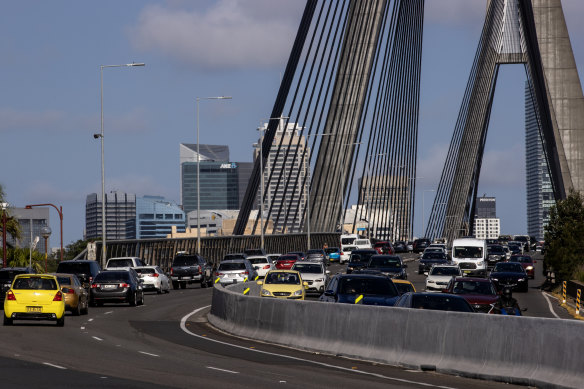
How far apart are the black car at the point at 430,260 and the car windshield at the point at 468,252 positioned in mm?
1744

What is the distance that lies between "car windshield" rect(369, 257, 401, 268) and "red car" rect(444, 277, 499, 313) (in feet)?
58.6

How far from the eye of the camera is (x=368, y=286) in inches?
1101

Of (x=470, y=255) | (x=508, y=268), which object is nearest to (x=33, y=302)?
(x=508, y=268)

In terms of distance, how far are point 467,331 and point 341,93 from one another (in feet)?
186

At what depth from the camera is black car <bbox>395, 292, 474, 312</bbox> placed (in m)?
21.9

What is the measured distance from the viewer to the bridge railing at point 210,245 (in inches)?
2581

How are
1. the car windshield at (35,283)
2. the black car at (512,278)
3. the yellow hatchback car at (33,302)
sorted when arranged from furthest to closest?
the black car at (512,278) < the car windshield at (35,283) < the yellow hatchback car at (33,302)

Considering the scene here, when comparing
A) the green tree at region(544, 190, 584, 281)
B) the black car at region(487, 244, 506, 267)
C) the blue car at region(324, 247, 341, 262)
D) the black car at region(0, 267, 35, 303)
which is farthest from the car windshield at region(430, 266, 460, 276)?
the blue car at region(324, 247, 341, 262)

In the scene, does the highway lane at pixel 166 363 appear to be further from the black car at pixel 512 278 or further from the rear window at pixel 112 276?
the black car at pixel 512 278

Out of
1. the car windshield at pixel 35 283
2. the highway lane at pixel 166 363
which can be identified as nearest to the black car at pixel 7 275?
the highway lane at pixel 166 363

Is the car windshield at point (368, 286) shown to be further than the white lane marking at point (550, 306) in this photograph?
No

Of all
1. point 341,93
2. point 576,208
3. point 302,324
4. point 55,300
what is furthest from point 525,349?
point 341,93

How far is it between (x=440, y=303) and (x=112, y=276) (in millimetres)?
21758

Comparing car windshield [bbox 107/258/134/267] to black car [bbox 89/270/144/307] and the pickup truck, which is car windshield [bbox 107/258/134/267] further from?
black car [bbox 89/270/144/307]
